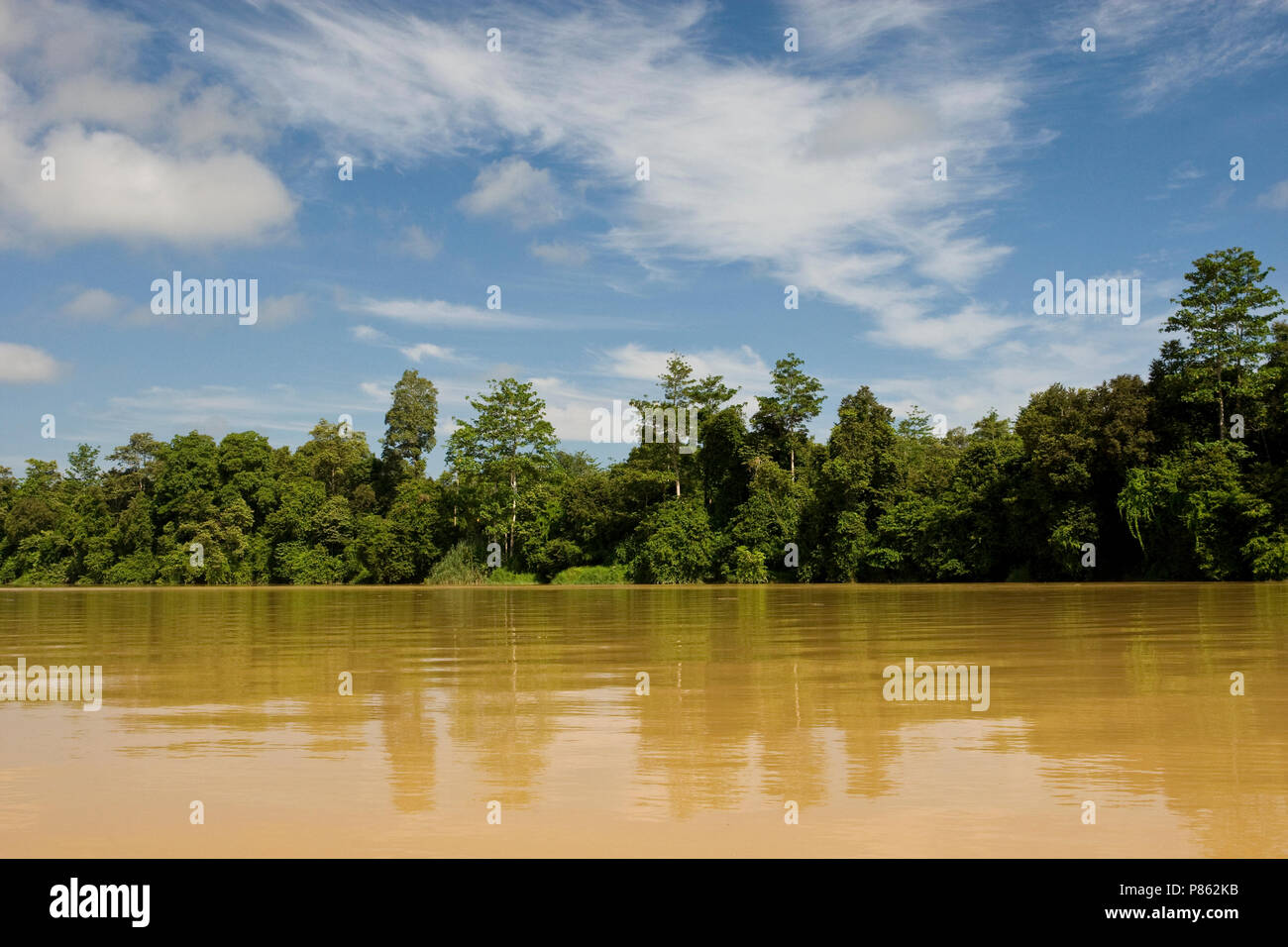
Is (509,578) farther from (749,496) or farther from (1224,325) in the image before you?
(1224,325)

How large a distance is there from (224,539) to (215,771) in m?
61.5

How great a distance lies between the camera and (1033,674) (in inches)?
418

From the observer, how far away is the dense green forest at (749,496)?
131 feet

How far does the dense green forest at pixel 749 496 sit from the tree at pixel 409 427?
16 cm

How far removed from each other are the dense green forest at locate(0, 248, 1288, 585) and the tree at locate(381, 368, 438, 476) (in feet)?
0.53

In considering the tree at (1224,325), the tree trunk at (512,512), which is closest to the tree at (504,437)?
the tree trunk at (512,512)

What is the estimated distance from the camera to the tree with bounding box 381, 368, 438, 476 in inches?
2795

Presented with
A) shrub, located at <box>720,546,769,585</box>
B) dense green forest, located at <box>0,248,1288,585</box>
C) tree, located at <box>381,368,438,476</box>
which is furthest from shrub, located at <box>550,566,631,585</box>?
tree, located at <box>381,368,438,476</box>

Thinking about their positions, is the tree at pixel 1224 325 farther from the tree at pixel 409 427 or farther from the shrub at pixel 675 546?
the tree at pixel 409 427

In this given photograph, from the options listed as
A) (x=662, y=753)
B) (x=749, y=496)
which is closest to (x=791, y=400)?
(x=749, y=496)

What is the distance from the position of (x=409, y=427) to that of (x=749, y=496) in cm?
2850
